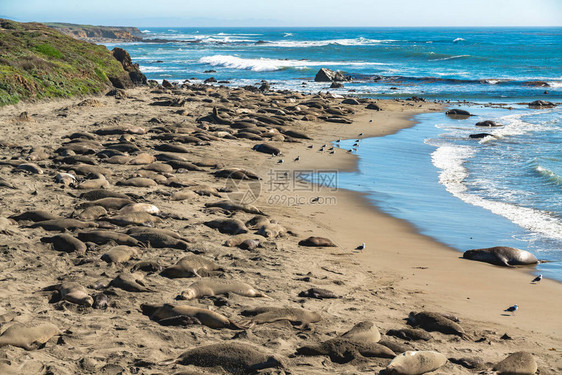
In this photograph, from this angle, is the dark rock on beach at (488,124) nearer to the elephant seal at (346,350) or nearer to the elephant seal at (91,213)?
the elephant seal at (91,213)

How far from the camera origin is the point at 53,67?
23.2 metres

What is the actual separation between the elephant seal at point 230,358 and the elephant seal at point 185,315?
0.66 m

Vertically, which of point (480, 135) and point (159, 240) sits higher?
point (159, 240)

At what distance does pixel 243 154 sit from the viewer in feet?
49.5

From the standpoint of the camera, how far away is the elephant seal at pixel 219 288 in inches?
245

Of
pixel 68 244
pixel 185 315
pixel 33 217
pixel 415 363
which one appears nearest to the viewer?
pixel 415 363

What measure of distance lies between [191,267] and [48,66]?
18955mm

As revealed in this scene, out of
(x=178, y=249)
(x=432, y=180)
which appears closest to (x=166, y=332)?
(x=178, y=249)

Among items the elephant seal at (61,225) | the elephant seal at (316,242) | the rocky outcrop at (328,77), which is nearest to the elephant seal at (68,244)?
the elephant seal at (61,225)

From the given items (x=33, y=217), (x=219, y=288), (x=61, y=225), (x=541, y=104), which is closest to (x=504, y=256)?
(x=219, y=288)

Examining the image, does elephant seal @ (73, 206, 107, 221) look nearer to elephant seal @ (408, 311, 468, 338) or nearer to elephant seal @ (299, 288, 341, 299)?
elephant seal @ (299, 288, 341, 299)

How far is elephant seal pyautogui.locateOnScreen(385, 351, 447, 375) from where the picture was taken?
4.69m

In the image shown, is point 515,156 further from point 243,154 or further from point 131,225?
point 131,225

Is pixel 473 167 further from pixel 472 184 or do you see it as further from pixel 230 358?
pixel 230 358
